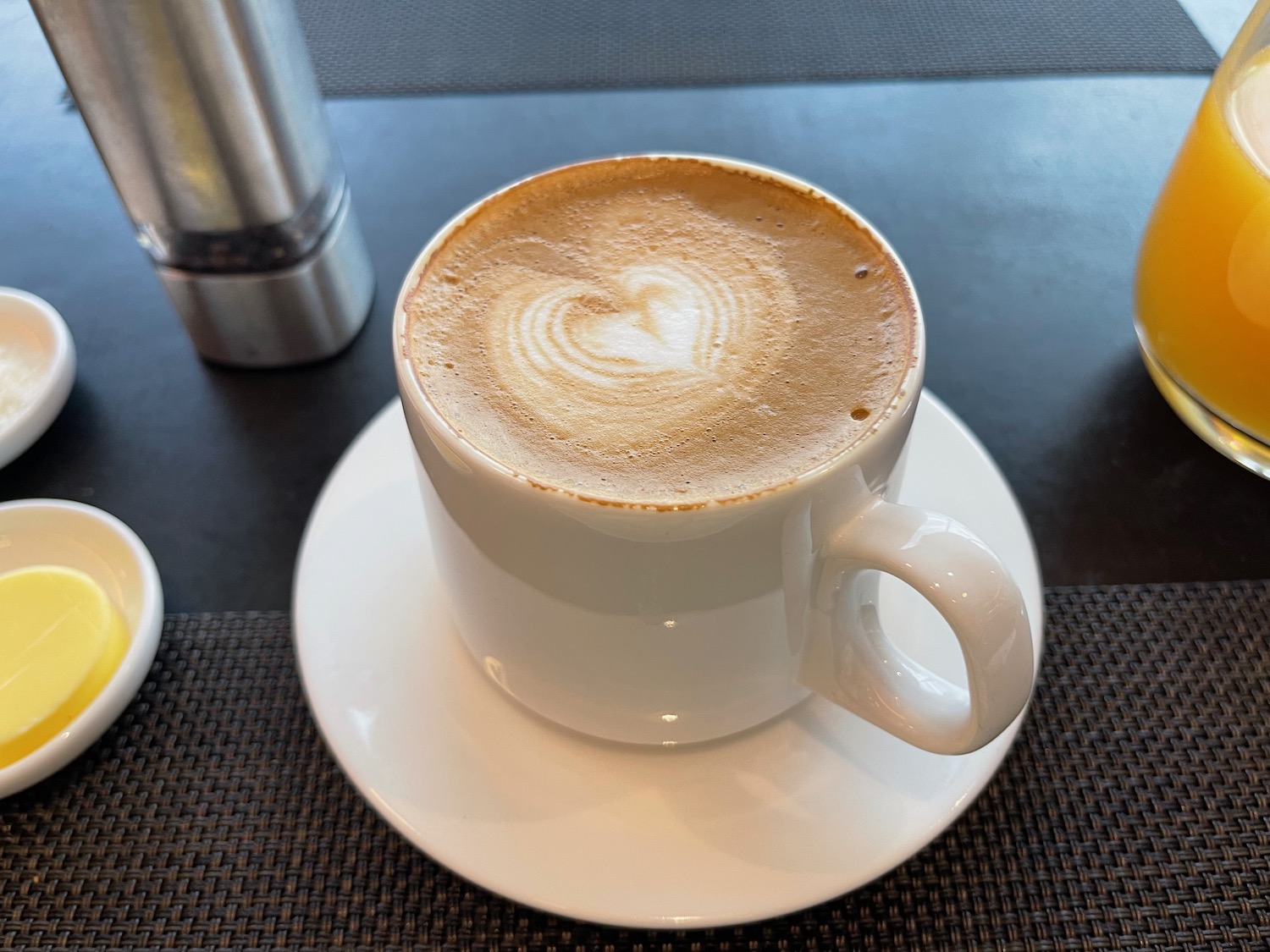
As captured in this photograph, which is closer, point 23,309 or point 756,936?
point 756,936

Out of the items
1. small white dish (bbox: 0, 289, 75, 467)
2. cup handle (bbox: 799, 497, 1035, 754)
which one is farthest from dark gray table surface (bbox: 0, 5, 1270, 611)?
cup handle (bbox: 799, 497, 1035, 754)

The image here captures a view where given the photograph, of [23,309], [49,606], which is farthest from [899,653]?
[23,309]

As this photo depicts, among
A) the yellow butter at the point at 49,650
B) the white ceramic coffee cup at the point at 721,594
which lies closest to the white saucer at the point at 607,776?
the white ceramic coffee cup at the point at 721,594

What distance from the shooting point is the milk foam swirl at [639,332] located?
611 mm

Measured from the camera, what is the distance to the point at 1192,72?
1283mm

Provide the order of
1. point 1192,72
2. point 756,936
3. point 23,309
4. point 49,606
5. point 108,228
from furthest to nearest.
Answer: point 1192,72 → point 108,228 → point 23,309 → point 49,606 → point 756,936

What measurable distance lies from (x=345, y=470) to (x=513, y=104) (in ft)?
2.19

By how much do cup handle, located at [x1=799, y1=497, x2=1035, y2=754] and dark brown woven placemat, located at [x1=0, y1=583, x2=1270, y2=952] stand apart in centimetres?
12

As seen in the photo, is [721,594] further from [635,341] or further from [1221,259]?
[1221,259]

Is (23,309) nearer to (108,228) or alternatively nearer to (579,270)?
(108,228)

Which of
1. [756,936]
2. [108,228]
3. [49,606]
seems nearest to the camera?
[756,936]

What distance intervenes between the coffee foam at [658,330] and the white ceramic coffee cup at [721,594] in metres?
0.02

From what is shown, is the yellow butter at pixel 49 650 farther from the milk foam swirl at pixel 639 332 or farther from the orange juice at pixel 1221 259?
the orange juice at pixel 1221 259

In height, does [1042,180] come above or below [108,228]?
below
